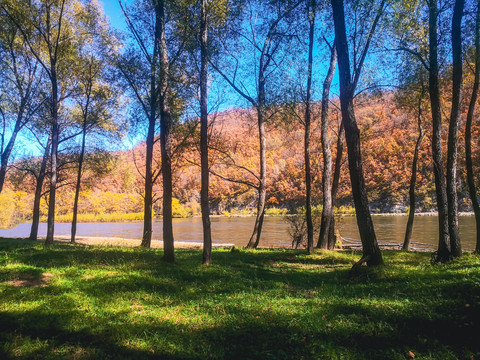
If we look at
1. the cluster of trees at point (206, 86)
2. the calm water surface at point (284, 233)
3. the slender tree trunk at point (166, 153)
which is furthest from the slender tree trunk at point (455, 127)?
the calm water surface at point (284, 233)

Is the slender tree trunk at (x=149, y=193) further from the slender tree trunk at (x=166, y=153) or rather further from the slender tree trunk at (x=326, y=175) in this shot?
the slender tree trunk at (x=326, y=175)

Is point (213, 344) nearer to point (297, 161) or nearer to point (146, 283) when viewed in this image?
point (146, 283)

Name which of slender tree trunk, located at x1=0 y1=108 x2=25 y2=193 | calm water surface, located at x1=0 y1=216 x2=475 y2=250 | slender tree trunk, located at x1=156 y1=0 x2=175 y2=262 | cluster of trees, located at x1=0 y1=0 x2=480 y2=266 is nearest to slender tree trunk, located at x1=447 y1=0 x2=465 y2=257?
cluster of trees, located at x1=0 y1=0 x2=480 y2=266

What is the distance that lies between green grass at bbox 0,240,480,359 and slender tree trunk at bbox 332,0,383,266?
71 centimetres

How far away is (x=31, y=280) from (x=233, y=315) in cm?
586

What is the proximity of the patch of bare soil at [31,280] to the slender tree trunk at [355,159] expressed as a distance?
353 inches

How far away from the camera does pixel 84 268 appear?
873 centimetres

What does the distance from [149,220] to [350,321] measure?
14022 mm

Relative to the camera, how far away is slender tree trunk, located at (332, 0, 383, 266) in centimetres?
846

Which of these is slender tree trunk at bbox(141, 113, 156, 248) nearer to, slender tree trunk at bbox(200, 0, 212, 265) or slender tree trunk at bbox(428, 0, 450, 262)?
slender tree trunk at bbox(200, 0, 212, 265)

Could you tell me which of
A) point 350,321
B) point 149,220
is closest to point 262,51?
point 149,220

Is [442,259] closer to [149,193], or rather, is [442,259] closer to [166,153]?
[166,153]

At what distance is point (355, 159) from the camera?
28.1 feet

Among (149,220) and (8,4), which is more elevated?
(8,4)
